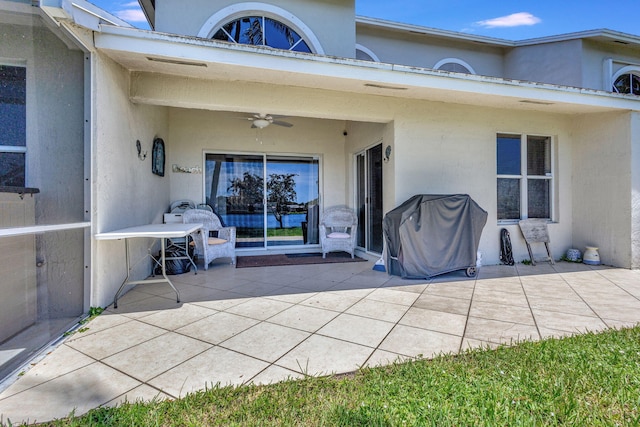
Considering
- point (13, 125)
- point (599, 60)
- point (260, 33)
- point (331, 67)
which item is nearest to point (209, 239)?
point (13, 125)

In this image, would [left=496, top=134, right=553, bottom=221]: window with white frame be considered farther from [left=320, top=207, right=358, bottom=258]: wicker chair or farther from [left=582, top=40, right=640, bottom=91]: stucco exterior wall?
[left=582, top=40, right=640, bottom=91]: stucco exterior wall

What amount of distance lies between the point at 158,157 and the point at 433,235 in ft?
15.5

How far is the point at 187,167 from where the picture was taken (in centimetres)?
617

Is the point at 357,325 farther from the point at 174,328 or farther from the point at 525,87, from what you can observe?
the point at 525,87

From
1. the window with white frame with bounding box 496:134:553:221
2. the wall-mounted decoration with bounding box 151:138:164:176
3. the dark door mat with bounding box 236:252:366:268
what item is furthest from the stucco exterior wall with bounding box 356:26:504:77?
the wall-mounted decoration with bounding box 151:138:164:176

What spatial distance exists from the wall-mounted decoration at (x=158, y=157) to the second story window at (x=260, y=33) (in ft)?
7.97

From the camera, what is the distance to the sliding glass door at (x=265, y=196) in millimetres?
6535

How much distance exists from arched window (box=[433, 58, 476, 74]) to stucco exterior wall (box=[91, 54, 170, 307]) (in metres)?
7.16

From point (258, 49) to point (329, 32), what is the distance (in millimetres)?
3548

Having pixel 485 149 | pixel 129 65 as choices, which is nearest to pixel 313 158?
pixel 485 149

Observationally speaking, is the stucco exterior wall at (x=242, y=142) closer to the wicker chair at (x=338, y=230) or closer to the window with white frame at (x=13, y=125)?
the wicker chair at (x=338, y=230)

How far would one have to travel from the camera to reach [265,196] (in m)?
6.75

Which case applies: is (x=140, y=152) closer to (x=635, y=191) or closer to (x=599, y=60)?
(x=635, y=191)

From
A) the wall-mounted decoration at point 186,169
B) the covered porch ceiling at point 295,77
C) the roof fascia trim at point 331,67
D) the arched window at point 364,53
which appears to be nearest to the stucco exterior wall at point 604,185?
the covered porch ceiling at point 295,77
